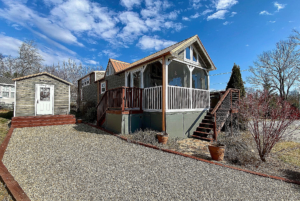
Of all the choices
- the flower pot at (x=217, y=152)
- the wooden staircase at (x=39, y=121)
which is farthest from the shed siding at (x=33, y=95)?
the flower pot at (x=217, y=152)

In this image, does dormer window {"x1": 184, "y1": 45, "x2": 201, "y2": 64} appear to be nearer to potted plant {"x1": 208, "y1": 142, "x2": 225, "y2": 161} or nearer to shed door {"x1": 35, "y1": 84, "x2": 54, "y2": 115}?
potted plant {"x1": 208, "y1": 142, "x2": 225, "y2": 161}

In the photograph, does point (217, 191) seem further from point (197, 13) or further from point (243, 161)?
point (197, 13)

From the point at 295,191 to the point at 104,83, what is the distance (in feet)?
42.3

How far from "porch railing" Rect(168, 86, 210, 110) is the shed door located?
8.74m

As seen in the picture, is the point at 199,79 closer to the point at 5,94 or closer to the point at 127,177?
the point at 127,177

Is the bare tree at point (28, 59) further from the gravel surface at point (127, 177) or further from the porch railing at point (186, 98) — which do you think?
the porch railing at point (186, 98)

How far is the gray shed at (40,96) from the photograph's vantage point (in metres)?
9.16

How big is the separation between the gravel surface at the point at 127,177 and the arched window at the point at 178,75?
5910 millimetres

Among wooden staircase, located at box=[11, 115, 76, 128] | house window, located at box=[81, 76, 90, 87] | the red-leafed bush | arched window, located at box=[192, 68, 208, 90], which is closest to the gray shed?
wooden staircase, located at box=[11, 115, 76, 128]

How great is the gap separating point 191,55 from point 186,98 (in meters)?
2.51

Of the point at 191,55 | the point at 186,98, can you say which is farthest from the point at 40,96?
the point at 191,55

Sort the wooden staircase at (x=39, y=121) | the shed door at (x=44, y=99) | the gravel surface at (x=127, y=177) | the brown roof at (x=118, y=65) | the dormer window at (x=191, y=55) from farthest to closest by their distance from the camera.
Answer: the brown roof at (x=118, y=65), the shed door at (x=44, y=99), the wooden staircase at (x=39, y=121), the dormer window at (x=191, y=55), the gravel surface at (x=127, y=177)

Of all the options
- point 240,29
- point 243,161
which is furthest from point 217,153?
point 240,29

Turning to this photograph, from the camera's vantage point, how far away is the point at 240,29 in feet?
47.4
